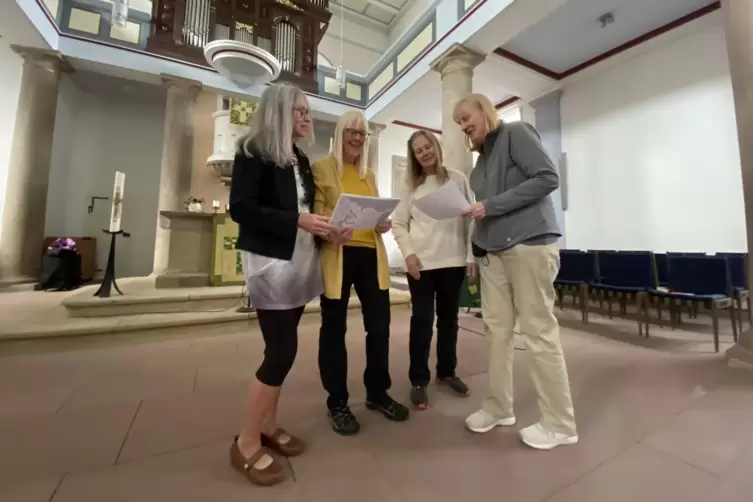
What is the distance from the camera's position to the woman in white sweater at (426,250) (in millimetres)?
1685

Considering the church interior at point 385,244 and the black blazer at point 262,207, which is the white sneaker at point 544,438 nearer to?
the church interior at point 385,244

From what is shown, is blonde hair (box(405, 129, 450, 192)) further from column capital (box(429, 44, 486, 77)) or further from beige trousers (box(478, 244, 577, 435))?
column capital (box(429, 44, 486, 77))

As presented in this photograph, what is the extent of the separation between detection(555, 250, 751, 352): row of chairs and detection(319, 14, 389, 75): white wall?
760 centimetres

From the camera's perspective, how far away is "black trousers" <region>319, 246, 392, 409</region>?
1.40 metres

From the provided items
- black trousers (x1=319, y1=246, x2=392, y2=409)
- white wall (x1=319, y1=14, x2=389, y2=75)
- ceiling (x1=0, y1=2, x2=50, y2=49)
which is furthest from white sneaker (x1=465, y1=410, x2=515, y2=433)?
white wall (x1=319, y1=14, x2=389, y2=75)

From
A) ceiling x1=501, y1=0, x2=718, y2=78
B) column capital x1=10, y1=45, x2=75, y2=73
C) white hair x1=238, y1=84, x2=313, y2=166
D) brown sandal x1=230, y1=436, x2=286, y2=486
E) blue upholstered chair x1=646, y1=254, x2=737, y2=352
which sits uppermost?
ceiling x1=501, y1=0, x2=718, y2=78

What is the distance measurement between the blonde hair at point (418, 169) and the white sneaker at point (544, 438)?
118cm

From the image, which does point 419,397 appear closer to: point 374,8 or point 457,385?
point 457,385

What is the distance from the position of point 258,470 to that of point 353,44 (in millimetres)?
10316

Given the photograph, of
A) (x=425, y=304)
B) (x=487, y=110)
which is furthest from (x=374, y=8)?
(x=425, y=304)

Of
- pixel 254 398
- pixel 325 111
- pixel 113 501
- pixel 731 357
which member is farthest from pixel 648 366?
pixel 325 111

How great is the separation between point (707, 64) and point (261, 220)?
21.2ft

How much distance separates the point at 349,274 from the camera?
4.58 feet

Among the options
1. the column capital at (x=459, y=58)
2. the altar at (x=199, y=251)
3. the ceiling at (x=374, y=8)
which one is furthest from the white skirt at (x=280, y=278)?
the ceiling at (x=374, y=8)
